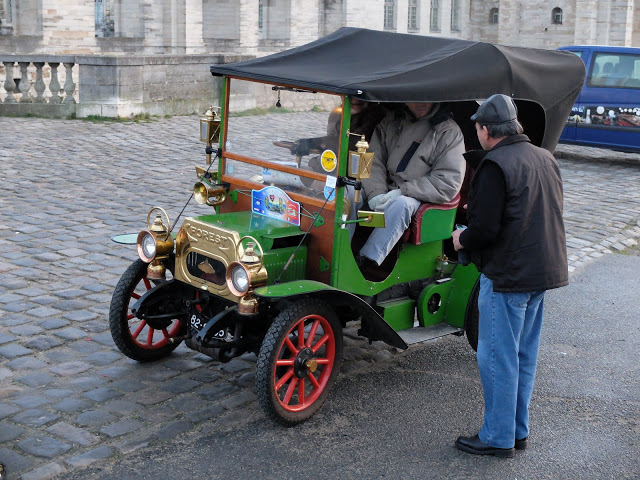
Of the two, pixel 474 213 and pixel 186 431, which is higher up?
pixel 474 213

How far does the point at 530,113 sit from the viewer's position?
632cm

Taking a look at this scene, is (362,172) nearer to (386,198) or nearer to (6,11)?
(386,198)

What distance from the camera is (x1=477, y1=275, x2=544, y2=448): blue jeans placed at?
465 cm

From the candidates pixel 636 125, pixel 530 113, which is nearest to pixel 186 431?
pixel 530 113

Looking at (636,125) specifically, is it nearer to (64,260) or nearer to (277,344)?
(64,260)

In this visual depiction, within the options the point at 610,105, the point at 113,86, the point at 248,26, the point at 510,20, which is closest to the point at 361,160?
the point at 610,105

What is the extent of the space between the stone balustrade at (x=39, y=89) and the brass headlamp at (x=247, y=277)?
1204cm

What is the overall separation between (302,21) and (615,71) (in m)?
18.5

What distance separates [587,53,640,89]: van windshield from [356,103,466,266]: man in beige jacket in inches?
381

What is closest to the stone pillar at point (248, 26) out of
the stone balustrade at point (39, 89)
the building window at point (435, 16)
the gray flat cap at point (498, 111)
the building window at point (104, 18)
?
the building window at point (104, 18)

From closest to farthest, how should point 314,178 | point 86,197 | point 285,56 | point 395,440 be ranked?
1. point 395,440
2. point 314,178
3. point 285,56
4. point 86,197

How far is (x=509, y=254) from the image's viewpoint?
4586mm

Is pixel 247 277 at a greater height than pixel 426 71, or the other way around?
pixel 426 71

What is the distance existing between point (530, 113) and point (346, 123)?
1776 millimetres
